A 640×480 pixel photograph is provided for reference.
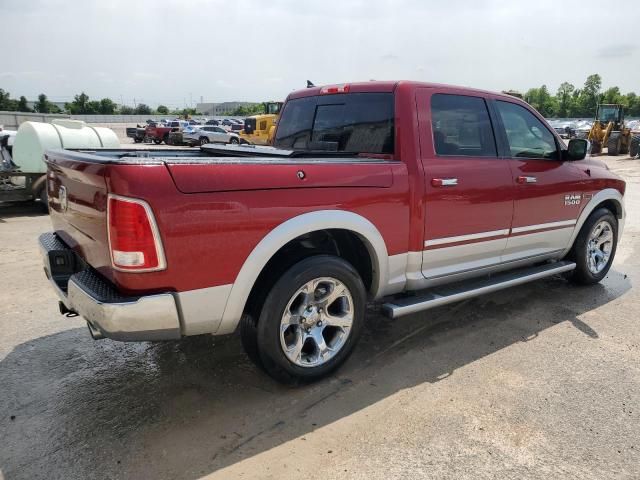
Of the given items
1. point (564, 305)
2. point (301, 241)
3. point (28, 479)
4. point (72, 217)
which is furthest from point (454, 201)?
point (28, 479)

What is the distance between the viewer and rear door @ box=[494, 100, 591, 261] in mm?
4277

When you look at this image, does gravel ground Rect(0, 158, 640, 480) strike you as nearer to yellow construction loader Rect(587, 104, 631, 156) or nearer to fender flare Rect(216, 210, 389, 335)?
fender flare Rect(216, 210, 389, 335)

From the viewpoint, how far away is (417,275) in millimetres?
3691

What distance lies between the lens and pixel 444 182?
363 centimetres

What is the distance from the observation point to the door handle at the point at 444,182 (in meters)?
3.58

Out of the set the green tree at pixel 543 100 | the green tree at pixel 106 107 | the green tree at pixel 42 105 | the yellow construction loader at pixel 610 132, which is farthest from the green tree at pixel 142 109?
the yellow construction loader at pixel 610 132

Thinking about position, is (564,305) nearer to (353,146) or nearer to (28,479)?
(353,146)

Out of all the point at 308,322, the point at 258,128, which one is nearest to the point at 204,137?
the point at 258,128

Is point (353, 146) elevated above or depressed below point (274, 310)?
above

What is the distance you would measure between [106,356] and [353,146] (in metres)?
2.41

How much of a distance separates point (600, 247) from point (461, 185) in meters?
2.66

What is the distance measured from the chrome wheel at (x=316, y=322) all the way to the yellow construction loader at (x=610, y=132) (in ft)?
84.4

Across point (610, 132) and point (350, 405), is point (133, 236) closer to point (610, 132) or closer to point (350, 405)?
point (350, 405)

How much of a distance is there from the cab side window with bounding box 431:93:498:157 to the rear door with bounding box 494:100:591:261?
0.19 metres
